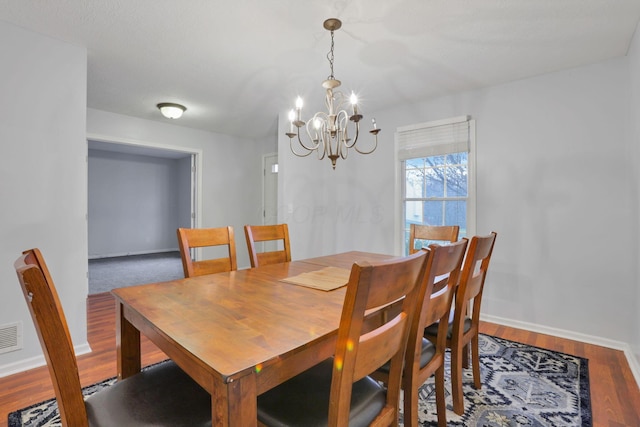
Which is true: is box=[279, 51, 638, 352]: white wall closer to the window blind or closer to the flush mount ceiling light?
the window blind

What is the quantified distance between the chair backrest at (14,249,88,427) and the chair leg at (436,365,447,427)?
57.4 inches

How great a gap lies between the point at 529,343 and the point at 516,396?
3.13ft

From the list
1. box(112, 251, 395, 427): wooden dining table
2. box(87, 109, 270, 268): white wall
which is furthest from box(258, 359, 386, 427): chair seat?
box(87, 109, 270, 268): white wall

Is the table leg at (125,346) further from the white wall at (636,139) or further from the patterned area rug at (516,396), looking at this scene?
the white wall at (636,139)

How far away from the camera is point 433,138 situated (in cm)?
349

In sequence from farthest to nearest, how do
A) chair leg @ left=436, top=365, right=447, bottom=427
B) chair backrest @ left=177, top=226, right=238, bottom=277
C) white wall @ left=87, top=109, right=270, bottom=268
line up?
white wall @ left=87, top=109, right=270, bottom=268 < chair backrest @ left=177, top=226, right=238, bottom=277 < chair leg @ left=436, top=365, right=447, bottom=427

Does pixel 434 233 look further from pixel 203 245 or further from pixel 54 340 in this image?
pixel 54 340

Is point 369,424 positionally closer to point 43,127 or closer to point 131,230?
point 43,127

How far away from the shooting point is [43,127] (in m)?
2.30

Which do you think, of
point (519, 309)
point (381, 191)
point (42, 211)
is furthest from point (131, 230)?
point (519, 309)

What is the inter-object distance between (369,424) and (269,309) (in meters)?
0.52

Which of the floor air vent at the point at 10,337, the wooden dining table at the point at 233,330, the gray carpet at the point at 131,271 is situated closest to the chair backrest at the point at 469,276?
the wooden dining table at the point at 233,330

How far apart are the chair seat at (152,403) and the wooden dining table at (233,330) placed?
192mm

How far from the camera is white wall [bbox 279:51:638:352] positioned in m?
2.55
